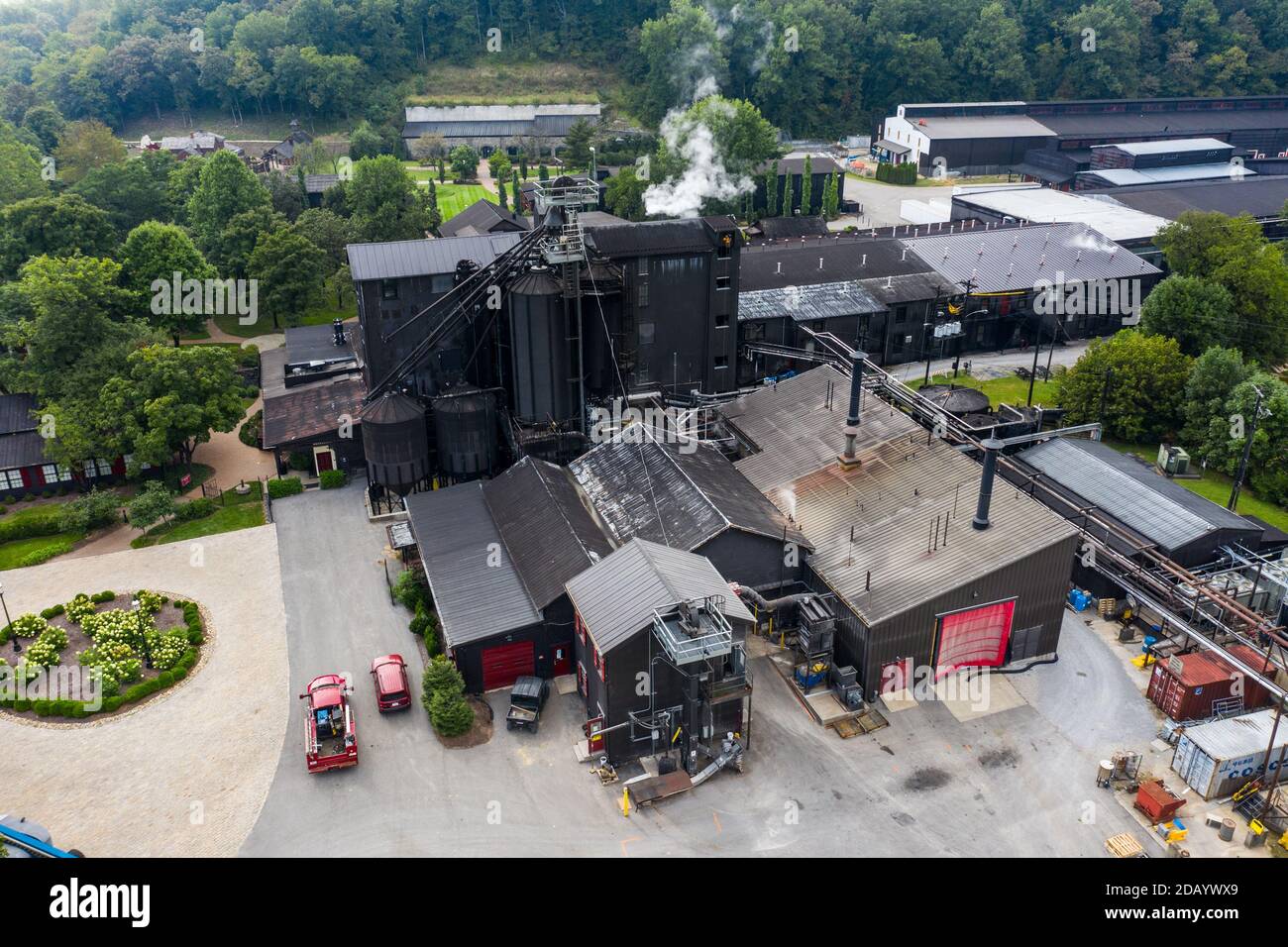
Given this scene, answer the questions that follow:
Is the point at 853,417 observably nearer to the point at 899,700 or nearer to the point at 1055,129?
the point at 899,700

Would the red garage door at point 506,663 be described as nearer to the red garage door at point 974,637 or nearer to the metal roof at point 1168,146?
the red garage door at point 974,637

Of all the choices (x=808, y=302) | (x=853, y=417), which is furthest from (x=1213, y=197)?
(x=853, y=417)

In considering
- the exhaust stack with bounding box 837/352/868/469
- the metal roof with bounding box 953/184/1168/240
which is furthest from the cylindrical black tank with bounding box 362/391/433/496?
the metal roof with bounding box 953/184/1168/240

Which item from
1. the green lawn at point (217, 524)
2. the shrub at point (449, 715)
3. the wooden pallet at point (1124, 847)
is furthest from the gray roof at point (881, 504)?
the green lawn at point (217, 524)

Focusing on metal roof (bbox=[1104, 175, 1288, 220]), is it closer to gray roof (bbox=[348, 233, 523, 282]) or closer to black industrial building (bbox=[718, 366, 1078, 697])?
black industrial building (bbox=[718, 366, 1078, 697])

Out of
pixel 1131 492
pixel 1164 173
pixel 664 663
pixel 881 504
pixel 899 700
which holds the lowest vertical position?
pixel 899 700

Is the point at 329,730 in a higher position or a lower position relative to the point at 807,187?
lower

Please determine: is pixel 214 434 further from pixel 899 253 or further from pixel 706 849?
pixel 899 253
